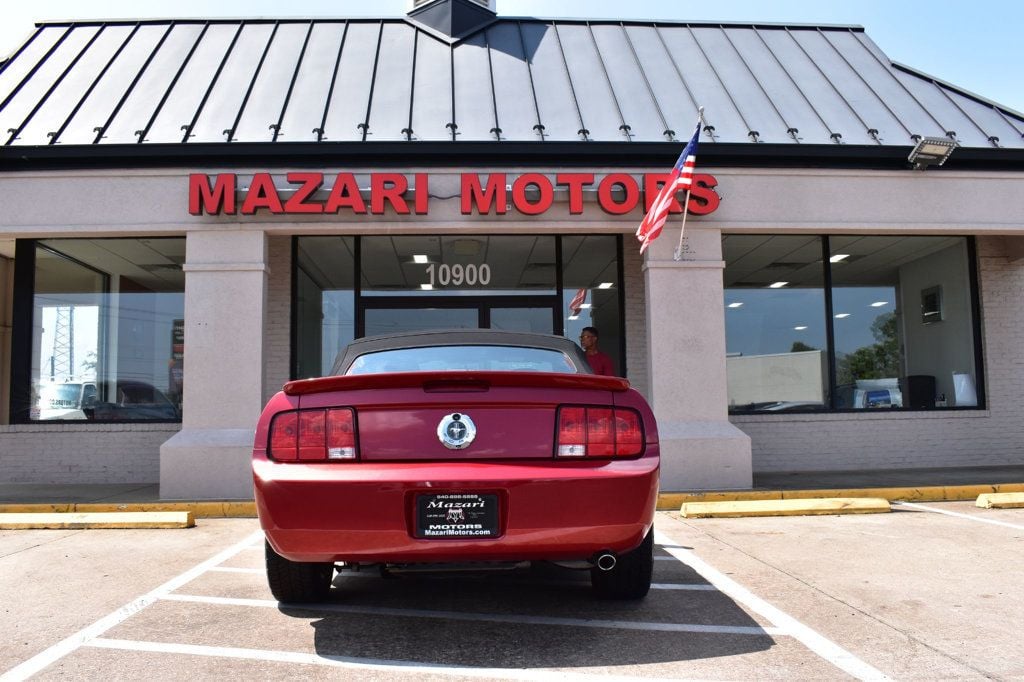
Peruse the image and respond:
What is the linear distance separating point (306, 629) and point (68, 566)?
2533 millimetres

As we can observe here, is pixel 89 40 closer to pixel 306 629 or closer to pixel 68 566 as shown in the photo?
pixel 68 566

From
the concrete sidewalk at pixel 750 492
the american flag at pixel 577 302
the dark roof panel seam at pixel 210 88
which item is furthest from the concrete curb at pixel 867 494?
the dark roof panel seam at pixel 210 88

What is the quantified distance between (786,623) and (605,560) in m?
1.00

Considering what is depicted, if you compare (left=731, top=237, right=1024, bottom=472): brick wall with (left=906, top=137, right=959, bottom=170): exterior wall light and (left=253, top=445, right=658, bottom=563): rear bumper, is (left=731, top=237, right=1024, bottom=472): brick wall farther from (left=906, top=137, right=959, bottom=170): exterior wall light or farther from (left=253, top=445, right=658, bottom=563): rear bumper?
(left=253, top=445, right=658, bottom=563): rear bumper

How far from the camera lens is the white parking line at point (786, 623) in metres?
2.95

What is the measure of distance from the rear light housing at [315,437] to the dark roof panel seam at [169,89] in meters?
6.97

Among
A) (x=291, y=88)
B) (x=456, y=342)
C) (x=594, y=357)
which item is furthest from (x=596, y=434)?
(x=291, y=88)

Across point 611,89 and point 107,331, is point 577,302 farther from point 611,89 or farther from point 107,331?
point 107,331

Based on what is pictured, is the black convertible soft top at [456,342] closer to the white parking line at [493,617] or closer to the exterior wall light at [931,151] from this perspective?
the white parking line at [493,617]

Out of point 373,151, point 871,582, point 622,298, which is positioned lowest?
point 871,582

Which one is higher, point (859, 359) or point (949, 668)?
point (859, 359)

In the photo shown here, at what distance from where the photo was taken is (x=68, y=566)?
506 centimetres

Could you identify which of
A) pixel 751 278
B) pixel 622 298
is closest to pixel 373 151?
pixel 622 298

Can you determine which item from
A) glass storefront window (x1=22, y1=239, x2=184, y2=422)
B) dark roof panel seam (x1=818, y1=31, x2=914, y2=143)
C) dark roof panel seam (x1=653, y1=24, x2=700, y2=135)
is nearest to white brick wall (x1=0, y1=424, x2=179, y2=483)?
glass storefront window (x1=22, y1=239, x2=184, y2=422)
